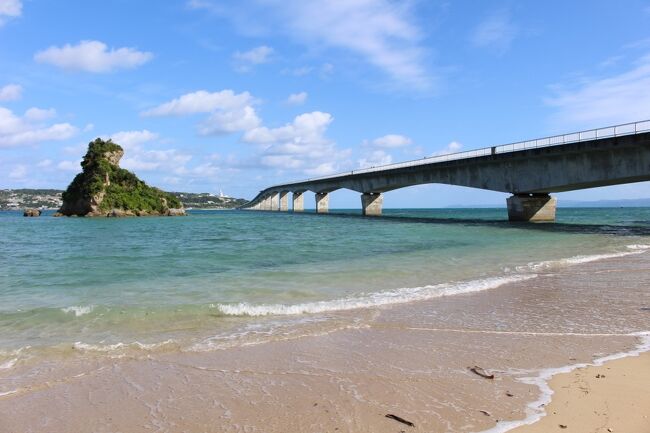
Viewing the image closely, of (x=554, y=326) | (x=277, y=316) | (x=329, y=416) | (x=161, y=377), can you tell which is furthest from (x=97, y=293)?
(x=554, y=326)

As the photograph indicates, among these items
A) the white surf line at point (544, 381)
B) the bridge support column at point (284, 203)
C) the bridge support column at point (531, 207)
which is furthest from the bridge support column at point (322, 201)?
the white surf line at point (544, 381)

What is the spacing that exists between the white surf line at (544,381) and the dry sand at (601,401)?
6 cm

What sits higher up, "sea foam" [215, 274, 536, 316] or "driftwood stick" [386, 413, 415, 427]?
"driftwood stick" [386, 413, 415, 427]

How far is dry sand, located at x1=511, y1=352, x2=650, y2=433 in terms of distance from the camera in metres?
3.79

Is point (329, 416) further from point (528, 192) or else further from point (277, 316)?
point (528, 192)

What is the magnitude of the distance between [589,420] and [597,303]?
248 inches

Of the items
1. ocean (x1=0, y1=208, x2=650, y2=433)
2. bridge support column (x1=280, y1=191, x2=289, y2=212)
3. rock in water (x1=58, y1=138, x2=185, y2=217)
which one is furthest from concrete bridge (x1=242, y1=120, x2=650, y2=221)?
bridge support column (x1=280, y1=191, x2=289, y2=212)

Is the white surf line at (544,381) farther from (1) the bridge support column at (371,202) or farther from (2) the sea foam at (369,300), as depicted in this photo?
(1) the bridge support column at (371,202)

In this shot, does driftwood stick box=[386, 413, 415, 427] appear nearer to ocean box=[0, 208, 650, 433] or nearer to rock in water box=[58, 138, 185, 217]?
ocean box=[0, 208, 650, 433]

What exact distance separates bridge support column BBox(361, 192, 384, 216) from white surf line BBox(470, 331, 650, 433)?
66968mm

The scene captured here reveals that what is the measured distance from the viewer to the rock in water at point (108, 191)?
8612 centimetres

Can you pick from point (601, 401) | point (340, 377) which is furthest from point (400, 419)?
point (601, 401)

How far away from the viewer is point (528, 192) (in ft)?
142

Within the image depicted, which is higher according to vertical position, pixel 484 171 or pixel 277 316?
pixel 484 171
